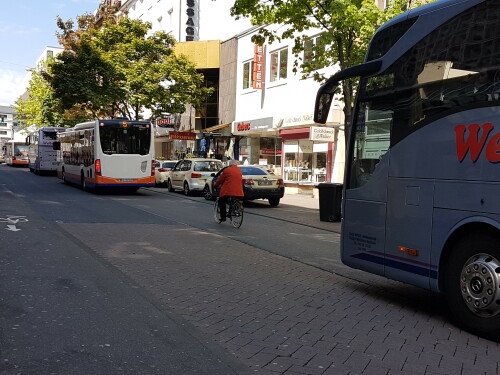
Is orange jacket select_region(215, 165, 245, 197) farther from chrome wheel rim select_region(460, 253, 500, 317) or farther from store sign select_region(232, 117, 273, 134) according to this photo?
store sign select_region(232, 117, 273, 134)

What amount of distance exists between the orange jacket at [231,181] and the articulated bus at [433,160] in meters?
6.29

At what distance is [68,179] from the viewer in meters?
26.8

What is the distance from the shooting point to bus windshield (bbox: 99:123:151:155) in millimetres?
21438

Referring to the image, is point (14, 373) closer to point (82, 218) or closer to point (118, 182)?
point (82, 218)

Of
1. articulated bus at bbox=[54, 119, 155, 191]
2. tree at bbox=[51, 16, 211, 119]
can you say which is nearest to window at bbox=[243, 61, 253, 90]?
tree at bbox=[51, 16, 211, 119]

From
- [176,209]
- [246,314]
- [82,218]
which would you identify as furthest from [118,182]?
[246,314]

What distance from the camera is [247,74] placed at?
32.3 metres

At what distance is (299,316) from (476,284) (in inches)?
68.1

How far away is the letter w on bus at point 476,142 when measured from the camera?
4.77 meters

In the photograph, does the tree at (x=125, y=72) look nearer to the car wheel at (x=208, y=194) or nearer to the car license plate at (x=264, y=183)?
the car wheel at (x=208, y=194)

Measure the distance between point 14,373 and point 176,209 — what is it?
1337 cm

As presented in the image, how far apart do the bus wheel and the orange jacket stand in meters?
7.93

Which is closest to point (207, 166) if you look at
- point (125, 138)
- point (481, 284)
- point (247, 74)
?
point (125, 138)

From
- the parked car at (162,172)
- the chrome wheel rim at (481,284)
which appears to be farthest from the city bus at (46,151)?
the chrome wheel rim at (481,284)
